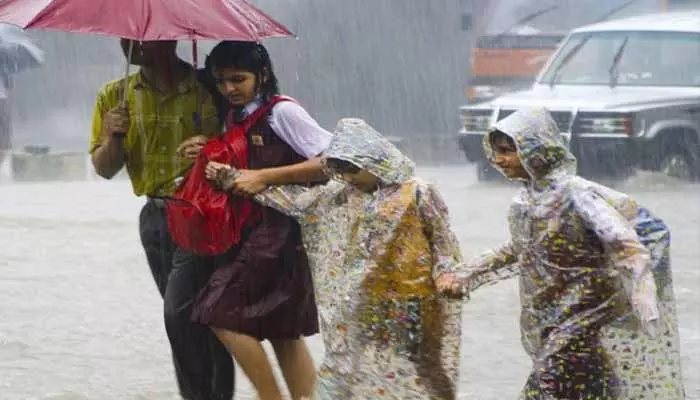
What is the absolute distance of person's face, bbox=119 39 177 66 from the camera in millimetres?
5902

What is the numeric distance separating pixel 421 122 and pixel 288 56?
1.97 m

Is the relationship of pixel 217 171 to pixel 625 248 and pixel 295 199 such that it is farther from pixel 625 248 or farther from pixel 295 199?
pixel 625 248

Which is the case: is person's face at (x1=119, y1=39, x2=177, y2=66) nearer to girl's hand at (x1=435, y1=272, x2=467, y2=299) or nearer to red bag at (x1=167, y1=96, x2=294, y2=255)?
red bag at (x1=167, y1=96, x2=294, y2=255)

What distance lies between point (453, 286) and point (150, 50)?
54.4 inches

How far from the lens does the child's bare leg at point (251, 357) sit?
5715 millimetres

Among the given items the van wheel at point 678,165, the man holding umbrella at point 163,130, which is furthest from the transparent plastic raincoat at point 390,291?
the van wheel at point 678,165

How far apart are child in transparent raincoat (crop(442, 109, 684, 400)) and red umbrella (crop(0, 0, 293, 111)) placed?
3.05 ft

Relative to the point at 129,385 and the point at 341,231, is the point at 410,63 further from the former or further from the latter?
the point at 341,231

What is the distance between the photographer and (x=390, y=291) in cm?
546

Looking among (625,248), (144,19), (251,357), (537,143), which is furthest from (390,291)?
(144,19)

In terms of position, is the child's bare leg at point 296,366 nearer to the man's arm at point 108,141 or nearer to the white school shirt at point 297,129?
the white school shirt at point 297,129

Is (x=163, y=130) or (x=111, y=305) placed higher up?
(x=163, y=130)

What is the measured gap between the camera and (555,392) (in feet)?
17.2

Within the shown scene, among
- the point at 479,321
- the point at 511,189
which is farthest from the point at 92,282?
the point at 511,189
